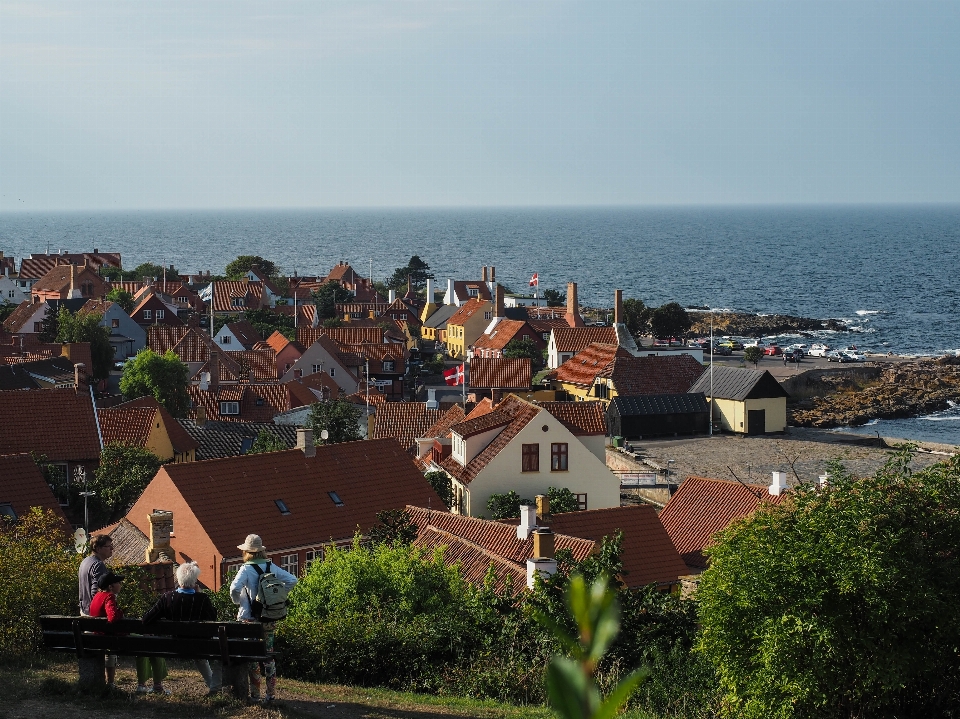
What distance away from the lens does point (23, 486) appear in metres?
27.8

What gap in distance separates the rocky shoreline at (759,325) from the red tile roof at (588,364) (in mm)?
49173

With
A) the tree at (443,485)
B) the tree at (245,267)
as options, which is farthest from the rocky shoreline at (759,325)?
the tree at (443,485)

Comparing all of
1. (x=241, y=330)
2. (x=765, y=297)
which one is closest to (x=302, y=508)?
(x=241, y=330)

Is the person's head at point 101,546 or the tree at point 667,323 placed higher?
the person's head at point 101,546

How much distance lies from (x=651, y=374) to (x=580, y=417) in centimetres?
2672

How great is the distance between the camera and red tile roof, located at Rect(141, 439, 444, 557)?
2764cm

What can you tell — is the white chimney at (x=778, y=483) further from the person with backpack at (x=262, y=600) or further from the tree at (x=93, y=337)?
the tree at (x=93, y=337)

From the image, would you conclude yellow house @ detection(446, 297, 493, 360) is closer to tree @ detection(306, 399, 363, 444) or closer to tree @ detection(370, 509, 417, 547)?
tree @ detection(306, 399, 363, 444)

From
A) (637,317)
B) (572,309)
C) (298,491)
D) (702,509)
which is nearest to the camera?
(298,491)

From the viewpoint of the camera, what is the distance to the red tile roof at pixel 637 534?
2583 cm

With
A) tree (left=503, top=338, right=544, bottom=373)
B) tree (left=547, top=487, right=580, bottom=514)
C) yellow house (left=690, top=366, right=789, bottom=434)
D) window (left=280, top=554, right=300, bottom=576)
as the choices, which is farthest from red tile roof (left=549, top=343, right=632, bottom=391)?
window (left=280, top=554, right=300, bottom=576)

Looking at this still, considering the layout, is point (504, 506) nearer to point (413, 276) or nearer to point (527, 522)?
point (527, 522)

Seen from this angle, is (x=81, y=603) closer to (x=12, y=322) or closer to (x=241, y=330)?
(x=241, y=330)

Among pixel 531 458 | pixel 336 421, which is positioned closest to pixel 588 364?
Result: pixel 336 421
